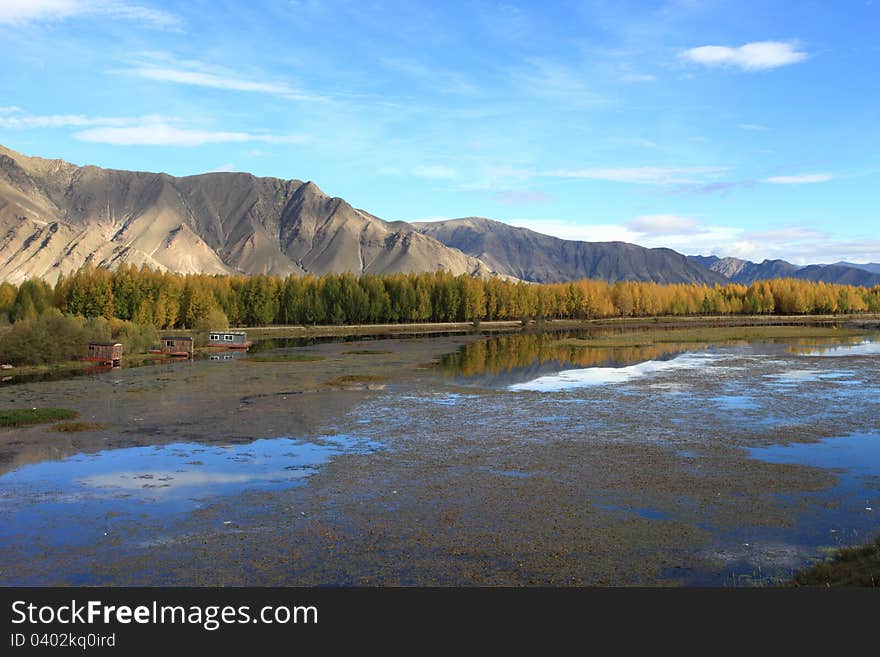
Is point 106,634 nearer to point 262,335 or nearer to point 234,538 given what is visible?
point 234,538

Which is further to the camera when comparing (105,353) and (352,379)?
(105,353)

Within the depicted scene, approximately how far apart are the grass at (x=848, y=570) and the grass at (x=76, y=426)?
106 feet

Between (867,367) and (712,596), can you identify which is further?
(867,367)

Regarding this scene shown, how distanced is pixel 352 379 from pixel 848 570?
44.9 m

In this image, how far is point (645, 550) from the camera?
16.5 metres

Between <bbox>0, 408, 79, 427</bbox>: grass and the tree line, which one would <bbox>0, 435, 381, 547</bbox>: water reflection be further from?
the tree line

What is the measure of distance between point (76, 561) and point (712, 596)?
14440 millimetres

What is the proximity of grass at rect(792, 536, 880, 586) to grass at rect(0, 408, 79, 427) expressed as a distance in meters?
36.5

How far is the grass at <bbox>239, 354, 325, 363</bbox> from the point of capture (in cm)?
7462

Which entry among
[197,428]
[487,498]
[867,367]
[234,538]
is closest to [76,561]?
[234,538]

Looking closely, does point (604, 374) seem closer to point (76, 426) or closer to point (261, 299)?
point (76, 426)

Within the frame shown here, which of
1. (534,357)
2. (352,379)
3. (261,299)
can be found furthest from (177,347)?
(261,299)

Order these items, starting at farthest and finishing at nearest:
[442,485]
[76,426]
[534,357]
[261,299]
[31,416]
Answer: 1. [261,299]
2. [534,357]
3. [31,416]
4. [76,426]
5. [442,485]

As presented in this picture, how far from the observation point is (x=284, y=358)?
7781cm
